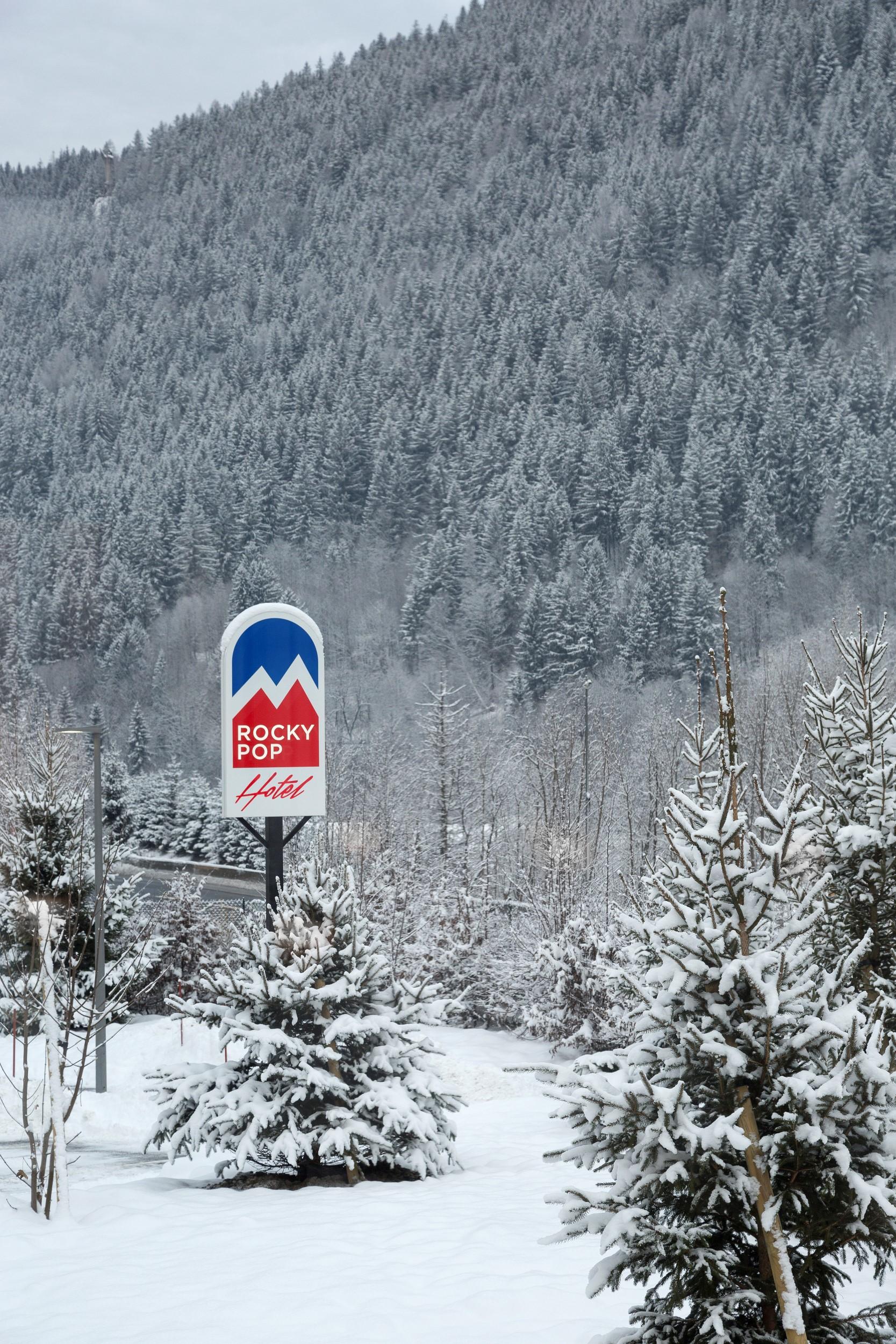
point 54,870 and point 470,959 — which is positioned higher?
point 54,870

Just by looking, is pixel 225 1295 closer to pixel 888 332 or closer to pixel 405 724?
pixel 405 724

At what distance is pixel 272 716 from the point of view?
468 inches

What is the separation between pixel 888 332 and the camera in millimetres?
162125

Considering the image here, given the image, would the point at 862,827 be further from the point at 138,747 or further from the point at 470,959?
the point at 138,747

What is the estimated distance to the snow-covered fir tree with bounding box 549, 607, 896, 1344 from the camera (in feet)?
13.1

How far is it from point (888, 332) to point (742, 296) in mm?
20713

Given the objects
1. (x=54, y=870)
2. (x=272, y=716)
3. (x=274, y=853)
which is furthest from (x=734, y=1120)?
(x=54, y=870)

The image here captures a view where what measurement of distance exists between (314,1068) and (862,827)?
167 inches

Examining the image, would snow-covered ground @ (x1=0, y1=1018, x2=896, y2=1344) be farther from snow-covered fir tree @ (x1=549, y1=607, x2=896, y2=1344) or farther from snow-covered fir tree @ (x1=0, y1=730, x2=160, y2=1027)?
snow-covered fir tree @ (x1=0, y1=730, x2=160, y2=1027)

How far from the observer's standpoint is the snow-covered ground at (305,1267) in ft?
19.7

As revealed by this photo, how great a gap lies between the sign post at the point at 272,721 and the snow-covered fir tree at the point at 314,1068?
5.96 feet

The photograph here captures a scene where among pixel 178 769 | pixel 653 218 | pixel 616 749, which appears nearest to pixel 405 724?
pixel 178 769

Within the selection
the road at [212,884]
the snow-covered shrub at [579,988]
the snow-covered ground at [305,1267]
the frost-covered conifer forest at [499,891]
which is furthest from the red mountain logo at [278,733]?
the road at [212,884]

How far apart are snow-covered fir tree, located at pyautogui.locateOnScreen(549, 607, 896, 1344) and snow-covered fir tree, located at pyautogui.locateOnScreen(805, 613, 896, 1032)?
2244 mm
